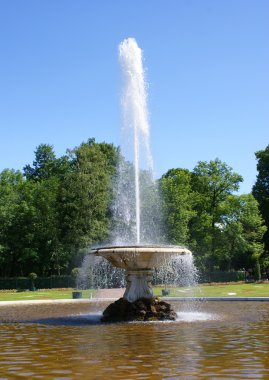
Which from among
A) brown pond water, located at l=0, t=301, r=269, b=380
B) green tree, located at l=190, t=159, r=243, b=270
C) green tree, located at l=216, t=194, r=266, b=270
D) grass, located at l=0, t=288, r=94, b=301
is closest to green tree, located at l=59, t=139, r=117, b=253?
green tree, located at l=190, t=159, r=243, b=270

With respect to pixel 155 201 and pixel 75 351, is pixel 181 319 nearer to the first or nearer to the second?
pixel 75 351

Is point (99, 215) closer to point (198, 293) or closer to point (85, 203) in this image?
point (85, 203)

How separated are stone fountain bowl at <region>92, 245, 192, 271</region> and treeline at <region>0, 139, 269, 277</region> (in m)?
36.9

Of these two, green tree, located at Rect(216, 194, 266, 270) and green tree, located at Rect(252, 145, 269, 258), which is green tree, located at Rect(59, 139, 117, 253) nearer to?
green tree, located at Rect(216, 194, 266, 270)

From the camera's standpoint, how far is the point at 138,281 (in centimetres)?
2089

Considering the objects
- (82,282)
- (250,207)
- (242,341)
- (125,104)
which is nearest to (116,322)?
(242,341)

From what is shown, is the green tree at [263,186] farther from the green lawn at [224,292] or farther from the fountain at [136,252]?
the fountain at [136,252]

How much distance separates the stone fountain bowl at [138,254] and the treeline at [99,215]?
36.9 meters

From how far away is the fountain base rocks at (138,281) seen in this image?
19672mm

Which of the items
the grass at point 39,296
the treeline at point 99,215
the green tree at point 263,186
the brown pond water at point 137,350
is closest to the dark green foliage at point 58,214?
the treeline at point 99,215

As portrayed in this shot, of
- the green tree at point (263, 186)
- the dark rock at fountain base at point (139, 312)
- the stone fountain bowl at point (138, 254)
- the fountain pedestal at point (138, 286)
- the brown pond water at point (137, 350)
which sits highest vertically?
the green tree at point (263, 186)

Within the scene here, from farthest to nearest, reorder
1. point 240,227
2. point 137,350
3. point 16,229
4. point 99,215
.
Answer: point 16,229 → point 99,215 → point 240,227 → point 137,350

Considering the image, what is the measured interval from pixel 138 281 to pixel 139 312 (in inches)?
58.5

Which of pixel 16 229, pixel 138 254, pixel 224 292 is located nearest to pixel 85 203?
pixel 16 229
